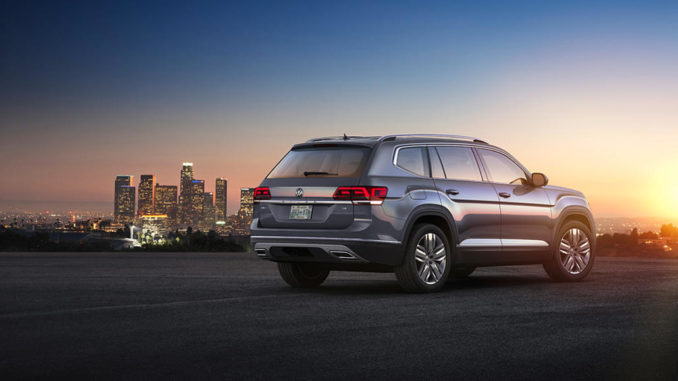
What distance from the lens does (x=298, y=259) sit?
1087 cm

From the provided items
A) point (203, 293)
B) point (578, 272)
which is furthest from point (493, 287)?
point (203, 293)

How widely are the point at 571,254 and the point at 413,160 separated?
3617 mm

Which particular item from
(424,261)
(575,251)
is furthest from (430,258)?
(575,251)

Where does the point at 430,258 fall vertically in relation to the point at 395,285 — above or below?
above

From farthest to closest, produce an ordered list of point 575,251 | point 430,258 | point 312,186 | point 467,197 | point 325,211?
point 575,251, point 467,197, point 430,258, point 312,186, point 325,211

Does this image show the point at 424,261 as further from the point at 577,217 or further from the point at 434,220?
the point at 577,217

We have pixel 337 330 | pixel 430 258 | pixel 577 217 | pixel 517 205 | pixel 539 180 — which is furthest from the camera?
pixel 577 217

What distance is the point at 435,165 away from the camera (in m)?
11.4

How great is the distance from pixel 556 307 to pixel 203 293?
4660mm

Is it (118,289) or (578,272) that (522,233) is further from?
(118,289)

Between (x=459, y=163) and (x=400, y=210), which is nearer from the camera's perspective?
(x=400, y=210)

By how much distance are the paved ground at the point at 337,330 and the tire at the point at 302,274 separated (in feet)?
0.80

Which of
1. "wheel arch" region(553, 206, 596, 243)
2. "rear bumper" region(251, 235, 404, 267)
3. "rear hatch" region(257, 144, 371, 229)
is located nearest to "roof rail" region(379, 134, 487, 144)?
"rear hatch" region(257, 144, 371, 229)

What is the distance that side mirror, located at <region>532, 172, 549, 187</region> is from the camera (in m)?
12.5
